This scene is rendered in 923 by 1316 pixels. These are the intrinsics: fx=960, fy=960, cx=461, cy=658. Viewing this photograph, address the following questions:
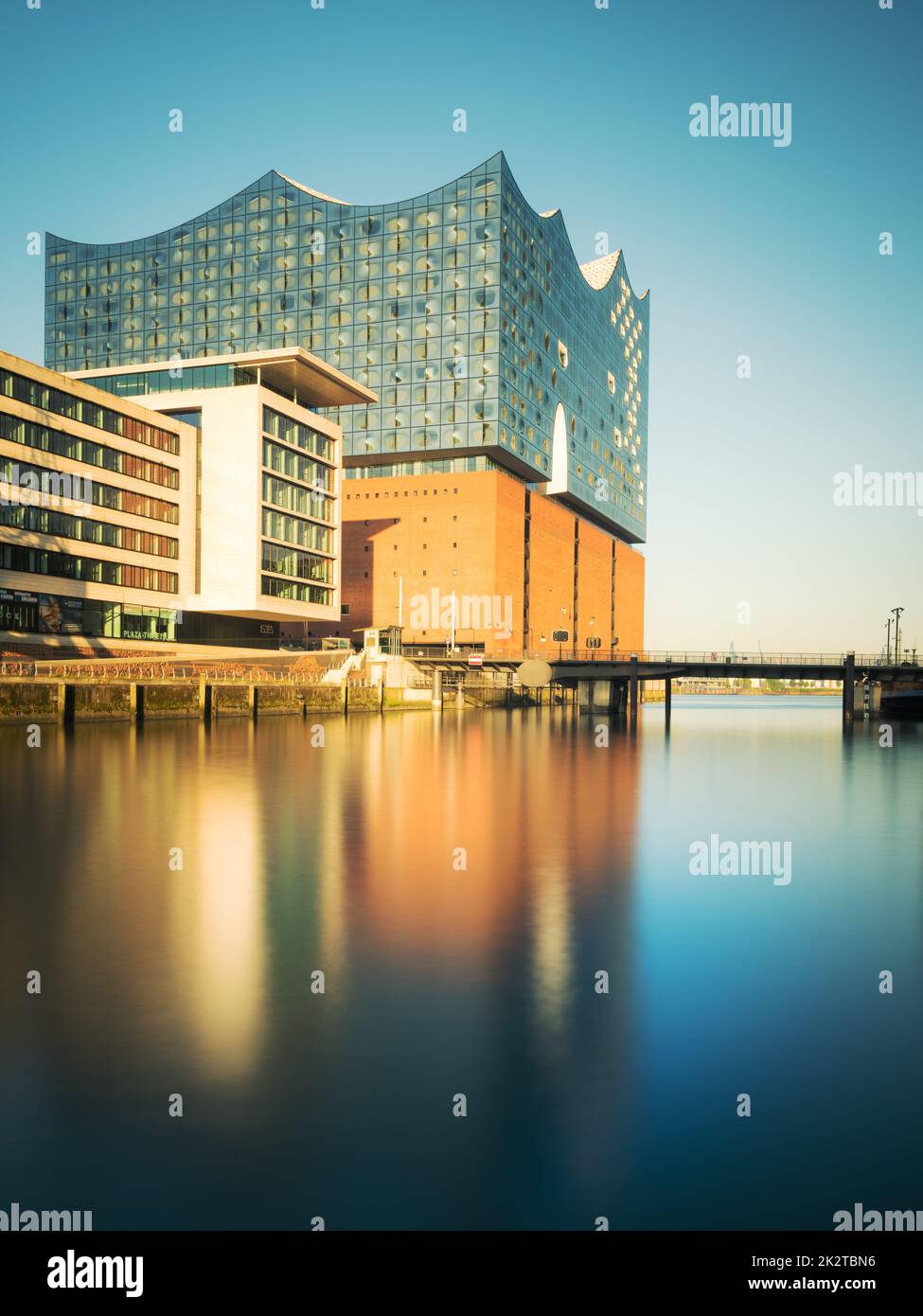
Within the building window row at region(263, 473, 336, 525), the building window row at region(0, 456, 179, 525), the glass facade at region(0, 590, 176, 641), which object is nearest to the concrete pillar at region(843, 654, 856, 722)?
the building window row at region(263, 473, 336, 525)

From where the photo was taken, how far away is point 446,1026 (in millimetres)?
8125

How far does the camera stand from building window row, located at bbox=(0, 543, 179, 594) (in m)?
67.3

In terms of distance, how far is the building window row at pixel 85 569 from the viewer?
221 feet

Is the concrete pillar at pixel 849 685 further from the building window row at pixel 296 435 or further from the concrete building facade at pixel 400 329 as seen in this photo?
the building window row at pixel 296 435

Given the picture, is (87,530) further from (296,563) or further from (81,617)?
(296,563)

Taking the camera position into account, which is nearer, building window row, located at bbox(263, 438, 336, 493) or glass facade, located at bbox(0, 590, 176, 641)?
glass facade, located at bbox(0, 590, 176, 641)

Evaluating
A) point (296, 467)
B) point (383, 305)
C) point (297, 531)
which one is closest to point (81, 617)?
point (297, 531)

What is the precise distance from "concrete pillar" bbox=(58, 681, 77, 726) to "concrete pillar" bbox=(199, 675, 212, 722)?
412 inches

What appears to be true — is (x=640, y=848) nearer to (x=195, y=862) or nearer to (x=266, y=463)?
(x=195, y=862)

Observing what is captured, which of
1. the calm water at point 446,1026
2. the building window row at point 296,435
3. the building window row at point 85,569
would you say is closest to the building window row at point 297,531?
the building window row at point 296,435

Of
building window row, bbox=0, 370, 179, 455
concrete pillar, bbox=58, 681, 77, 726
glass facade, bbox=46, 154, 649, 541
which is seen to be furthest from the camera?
glass facade, bbox=46, 154, 649, 541

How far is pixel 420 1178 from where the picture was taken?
569cm

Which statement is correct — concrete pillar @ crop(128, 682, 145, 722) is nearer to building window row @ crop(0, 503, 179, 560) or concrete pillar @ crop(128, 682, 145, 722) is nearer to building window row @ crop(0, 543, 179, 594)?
building window row @ crop(0, 543, 179, 594)

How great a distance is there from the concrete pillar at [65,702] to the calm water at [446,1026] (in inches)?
1030
